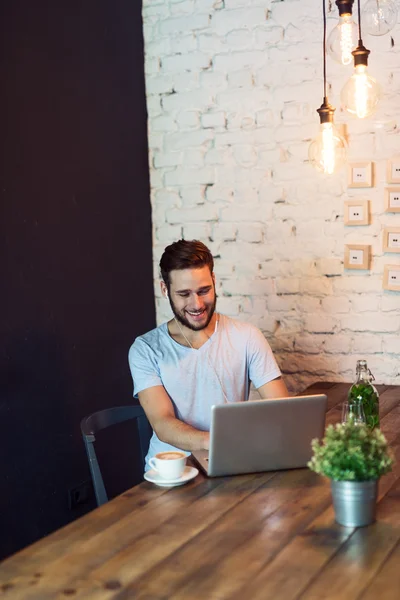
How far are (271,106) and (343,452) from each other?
2052 millimetres

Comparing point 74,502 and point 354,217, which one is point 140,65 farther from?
point 74,502

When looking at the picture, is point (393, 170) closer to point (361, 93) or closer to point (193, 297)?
point (361, 93)

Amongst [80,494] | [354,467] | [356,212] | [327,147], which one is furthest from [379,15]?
[80,494]

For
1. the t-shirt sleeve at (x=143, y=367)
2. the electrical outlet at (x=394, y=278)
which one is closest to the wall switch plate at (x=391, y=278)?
the electrical outlet at (x=394, y=278)

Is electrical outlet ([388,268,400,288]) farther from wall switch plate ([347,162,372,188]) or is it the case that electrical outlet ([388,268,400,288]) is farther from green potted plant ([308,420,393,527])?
green potted plant ([308,420,393,527])

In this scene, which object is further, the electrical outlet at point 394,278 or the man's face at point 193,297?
the electrical outlet at point 394,278

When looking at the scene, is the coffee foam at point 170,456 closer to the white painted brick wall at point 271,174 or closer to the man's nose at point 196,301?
the man's nose at point 196,301

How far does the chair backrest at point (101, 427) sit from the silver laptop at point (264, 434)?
0.47 m

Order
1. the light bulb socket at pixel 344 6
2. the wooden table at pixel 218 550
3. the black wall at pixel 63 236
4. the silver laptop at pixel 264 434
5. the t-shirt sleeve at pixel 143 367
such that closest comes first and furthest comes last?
the wooden table at pixel 218 550 < the silver laptop at pixel 264 434 < the light bulb socket at pixel 344 6 < the t-shirt sleeve at pixel 143 367 < the black wall at pixel 63 236

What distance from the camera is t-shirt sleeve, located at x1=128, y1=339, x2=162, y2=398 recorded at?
2.67 m

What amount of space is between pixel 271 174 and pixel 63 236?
94 cm

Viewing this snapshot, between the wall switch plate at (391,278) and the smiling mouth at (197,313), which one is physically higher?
the wall switch plate at (391,278)

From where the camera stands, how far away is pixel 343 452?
5.46ft

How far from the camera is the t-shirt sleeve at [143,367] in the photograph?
267cm
